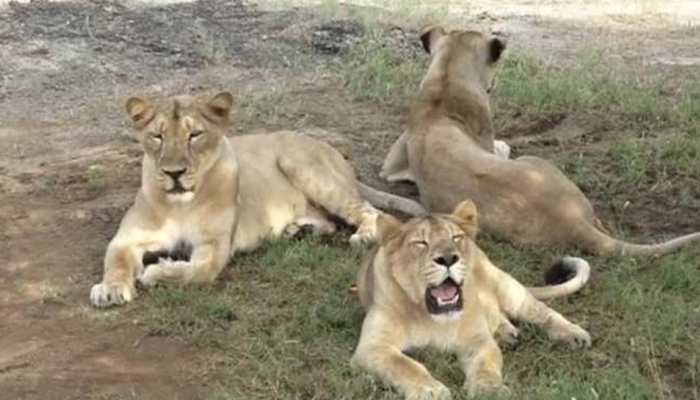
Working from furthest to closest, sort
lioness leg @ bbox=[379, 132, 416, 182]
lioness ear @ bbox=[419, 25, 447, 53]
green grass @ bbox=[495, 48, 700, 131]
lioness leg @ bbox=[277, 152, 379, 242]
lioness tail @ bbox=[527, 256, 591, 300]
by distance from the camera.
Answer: green grass @ bbox=[495, 48, 700, 131]
lioness ear @ bbox=[419, 25, 447, 53]
lioness leg @ bbox=[379, 132, 416, 182]
lioness leg @ bbox=[277, 152, 379, 242]
lioness tail @ bbox=[527, 256, 591, 300]

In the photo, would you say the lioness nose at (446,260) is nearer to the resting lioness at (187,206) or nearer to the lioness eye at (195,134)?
the resting lioness at (187,206)

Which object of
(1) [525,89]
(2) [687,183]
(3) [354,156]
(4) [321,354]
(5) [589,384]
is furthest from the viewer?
(1) [525,89]

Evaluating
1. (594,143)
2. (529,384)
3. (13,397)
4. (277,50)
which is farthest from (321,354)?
(277,50)

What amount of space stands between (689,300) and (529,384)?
941 millimetres

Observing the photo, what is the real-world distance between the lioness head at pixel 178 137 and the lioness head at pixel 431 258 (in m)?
1.06

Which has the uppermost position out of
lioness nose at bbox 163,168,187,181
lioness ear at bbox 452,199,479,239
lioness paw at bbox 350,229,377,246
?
lioness ear at bbox 452,199,479,239

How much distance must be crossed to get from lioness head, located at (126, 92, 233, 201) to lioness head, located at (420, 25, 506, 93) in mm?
1557

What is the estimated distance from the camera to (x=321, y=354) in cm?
410

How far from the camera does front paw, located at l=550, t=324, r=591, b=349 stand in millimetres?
4137

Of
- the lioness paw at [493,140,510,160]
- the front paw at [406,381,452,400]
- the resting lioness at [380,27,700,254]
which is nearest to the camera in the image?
the front paw at [406,381,452,400]

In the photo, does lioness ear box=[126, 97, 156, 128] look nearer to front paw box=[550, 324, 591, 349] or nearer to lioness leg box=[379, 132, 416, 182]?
lioness leg box=[379, 132, 416, 182]

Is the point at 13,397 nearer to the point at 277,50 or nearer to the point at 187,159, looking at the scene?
the point at 187,159

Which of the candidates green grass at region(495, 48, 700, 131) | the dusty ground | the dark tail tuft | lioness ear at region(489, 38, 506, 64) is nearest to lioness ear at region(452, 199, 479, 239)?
Result: the dark tail tuft

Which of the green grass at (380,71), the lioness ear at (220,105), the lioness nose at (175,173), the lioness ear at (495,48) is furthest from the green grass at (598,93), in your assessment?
the lioness nose at (175,173)
